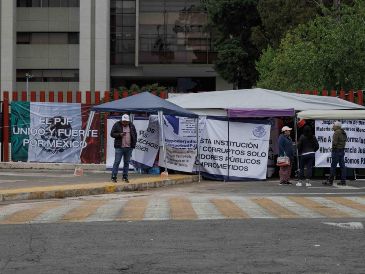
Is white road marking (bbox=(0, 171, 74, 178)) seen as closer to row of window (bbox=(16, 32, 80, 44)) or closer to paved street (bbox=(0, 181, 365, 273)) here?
paved street (bbox=(0, 181, 365, 273))

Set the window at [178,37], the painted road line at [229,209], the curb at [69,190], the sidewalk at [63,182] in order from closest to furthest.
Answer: the painted road line at [229,209] < the curb at [69,190] < the sidewalk at [63,182] < the window at [178,37]

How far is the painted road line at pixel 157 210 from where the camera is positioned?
10633 mm

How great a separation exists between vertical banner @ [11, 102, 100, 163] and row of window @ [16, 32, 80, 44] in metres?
38.5

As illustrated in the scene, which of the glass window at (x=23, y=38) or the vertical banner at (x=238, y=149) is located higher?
the glass window at (x=23, y=38)

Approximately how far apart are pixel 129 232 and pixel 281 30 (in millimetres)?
32556

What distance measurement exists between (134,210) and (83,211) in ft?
3.29

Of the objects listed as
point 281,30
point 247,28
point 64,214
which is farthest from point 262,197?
point 247,28

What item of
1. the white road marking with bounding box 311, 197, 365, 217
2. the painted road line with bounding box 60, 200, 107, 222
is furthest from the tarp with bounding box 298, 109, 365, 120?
the painted road line with bounding box 60, 200, 107, 222

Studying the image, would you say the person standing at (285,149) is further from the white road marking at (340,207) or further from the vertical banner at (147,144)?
the vertical banner at (147,144)

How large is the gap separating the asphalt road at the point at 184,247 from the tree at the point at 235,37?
4093 cm

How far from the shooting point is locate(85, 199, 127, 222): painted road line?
10562 mm

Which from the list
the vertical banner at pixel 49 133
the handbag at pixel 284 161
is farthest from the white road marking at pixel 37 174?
the handbag at pixel 284 161

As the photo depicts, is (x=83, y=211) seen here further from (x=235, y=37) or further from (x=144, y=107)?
(x=235, y=37)

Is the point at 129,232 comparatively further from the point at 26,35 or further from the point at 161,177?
the point at 26,35
